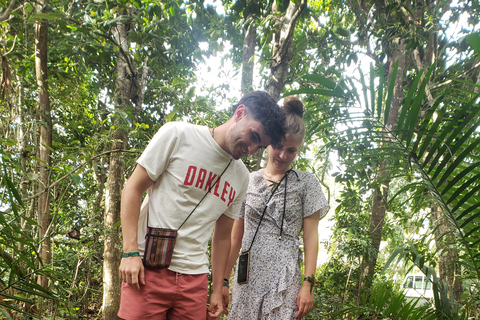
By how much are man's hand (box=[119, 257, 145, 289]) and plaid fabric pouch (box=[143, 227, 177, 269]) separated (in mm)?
48

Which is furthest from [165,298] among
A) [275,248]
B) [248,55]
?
[248,55]

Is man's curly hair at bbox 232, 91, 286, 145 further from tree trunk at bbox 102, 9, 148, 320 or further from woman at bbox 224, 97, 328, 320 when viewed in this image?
tree trunk at bbox 102, 9, 148, 320

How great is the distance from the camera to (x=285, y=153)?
1.86m

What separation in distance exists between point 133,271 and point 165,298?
20cm

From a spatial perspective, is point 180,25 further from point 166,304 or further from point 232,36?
point 166,304

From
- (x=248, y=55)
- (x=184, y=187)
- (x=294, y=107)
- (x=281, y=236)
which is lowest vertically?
(x=281, y=236)

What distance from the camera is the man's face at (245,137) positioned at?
60.9 inches

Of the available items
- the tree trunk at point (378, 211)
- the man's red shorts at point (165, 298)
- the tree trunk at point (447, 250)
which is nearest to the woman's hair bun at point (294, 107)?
the tree trunk at point (447, 250)

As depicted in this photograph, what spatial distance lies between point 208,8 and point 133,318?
2.59 meters

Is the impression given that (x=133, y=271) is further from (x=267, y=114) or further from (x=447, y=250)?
(x=447, y=250)

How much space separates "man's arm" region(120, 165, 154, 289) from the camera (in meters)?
1.36

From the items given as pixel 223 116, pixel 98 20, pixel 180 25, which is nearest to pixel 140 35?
pixel 98 20

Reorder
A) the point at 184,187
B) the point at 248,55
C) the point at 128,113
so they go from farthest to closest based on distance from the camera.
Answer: the point at 248,55 < the point at 128,113 < the point at 184,187

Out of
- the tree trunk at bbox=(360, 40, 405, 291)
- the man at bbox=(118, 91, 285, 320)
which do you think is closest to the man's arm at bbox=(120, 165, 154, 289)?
the man at bbox=(118, 91, 285, 320)
